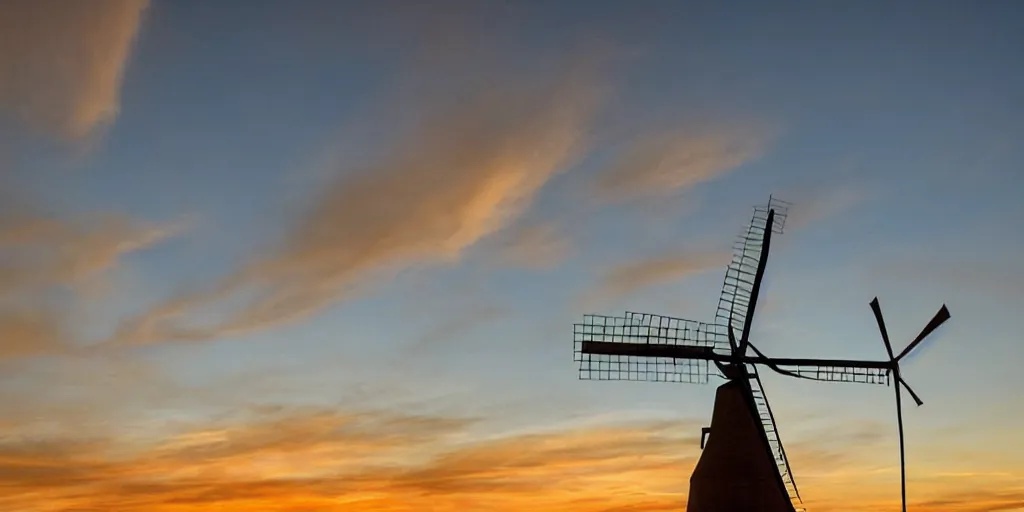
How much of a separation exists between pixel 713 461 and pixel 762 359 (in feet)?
14.0

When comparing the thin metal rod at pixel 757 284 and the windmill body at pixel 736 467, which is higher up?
the thin metal rod at pixel 757 284

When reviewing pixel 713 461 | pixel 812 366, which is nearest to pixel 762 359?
pixel 812 366

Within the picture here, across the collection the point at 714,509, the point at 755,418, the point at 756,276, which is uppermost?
the point at 756,276

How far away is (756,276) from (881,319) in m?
4.67

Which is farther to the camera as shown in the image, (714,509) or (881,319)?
(881,319)

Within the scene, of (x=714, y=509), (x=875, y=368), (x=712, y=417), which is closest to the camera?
(x=714, y=509)

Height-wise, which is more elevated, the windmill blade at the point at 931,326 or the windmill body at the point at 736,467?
the windmill blade at the point at 931,326

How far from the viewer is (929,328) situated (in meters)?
36.3

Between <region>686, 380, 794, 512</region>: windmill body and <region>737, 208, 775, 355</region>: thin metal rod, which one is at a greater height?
<region>737, 208, 775, 355</region>: thin metal rod

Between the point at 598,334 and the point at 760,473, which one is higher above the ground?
the point at 598,334

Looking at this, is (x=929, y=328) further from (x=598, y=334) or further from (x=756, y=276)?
(x=598, y=334)

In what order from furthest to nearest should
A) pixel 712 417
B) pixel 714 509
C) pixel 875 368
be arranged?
1. pixel 875 368
2. pixel 712 417
3. pixel 714 509

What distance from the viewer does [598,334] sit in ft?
116

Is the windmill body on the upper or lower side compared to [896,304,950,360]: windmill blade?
lower
